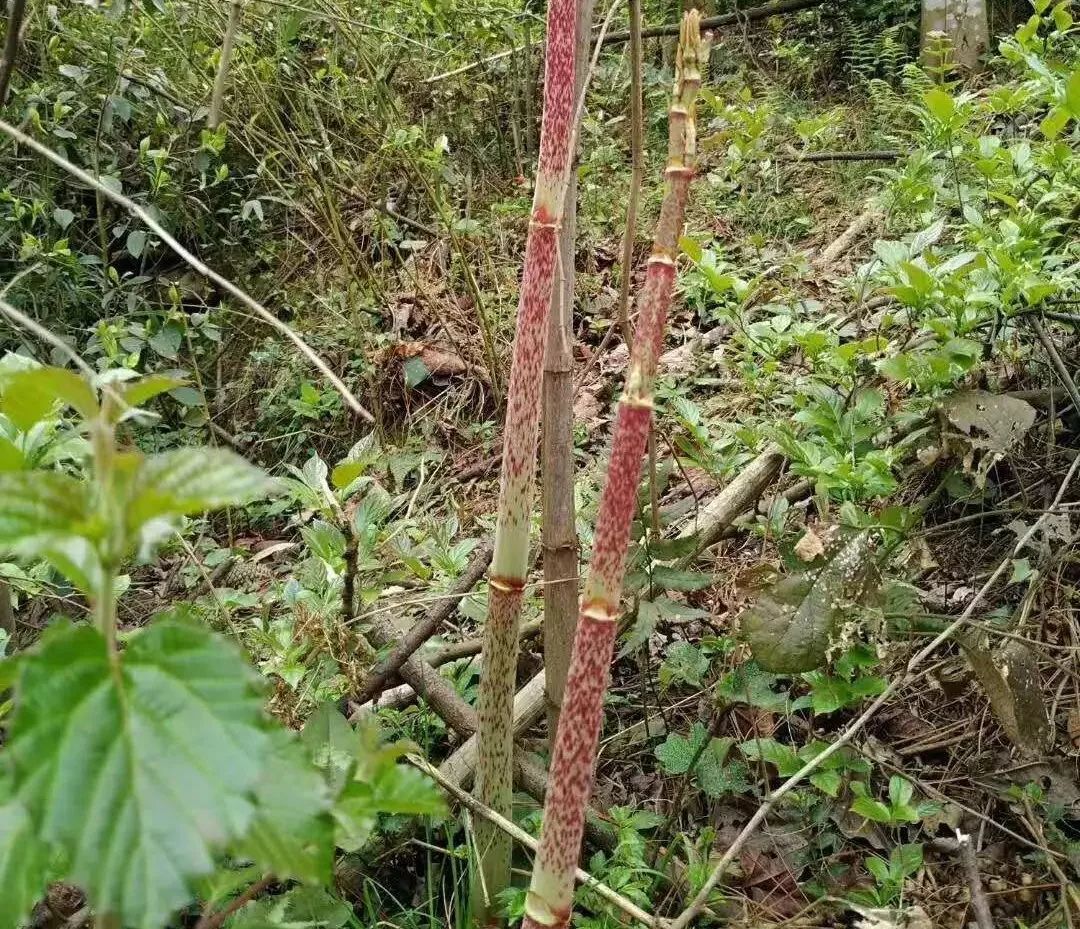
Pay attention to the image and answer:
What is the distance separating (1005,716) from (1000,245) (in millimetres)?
806

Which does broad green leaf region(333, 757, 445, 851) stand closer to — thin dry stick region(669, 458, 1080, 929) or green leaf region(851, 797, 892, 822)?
thin dry stick region(669, 458, 1080, 929)

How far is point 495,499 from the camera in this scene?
280 centimetres

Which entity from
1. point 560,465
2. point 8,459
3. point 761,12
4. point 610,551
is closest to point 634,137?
point 560,465

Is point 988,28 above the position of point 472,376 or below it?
above

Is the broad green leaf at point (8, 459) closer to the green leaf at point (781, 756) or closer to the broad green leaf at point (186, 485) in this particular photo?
the broad green leaf at point (186, 485)

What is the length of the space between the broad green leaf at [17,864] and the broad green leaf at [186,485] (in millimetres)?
173

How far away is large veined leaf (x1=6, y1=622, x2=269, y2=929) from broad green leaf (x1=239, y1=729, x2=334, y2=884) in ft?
0.26

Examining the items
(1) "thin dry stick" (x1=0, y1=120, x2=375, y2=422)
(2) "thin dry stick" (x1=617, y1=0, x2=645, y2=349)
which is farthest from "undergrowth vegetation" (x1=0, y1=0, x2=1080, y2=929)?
(2) "thin dry stick" (x1=617, y1=0, x2=645, y2=349)

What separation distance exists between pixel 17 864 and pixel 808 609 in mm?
1081

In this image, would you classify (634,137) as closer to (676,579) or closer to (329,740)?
(676,579)

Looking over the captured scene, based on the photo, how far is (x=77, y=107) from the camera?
142 inches

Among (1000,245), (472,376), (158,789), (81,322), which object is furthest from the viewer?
(81,322)

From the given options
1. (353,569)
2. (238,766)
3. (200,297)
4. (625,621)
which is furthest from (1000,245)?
(200,297)

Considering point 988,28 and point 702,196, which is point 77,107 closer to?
point 702,196
